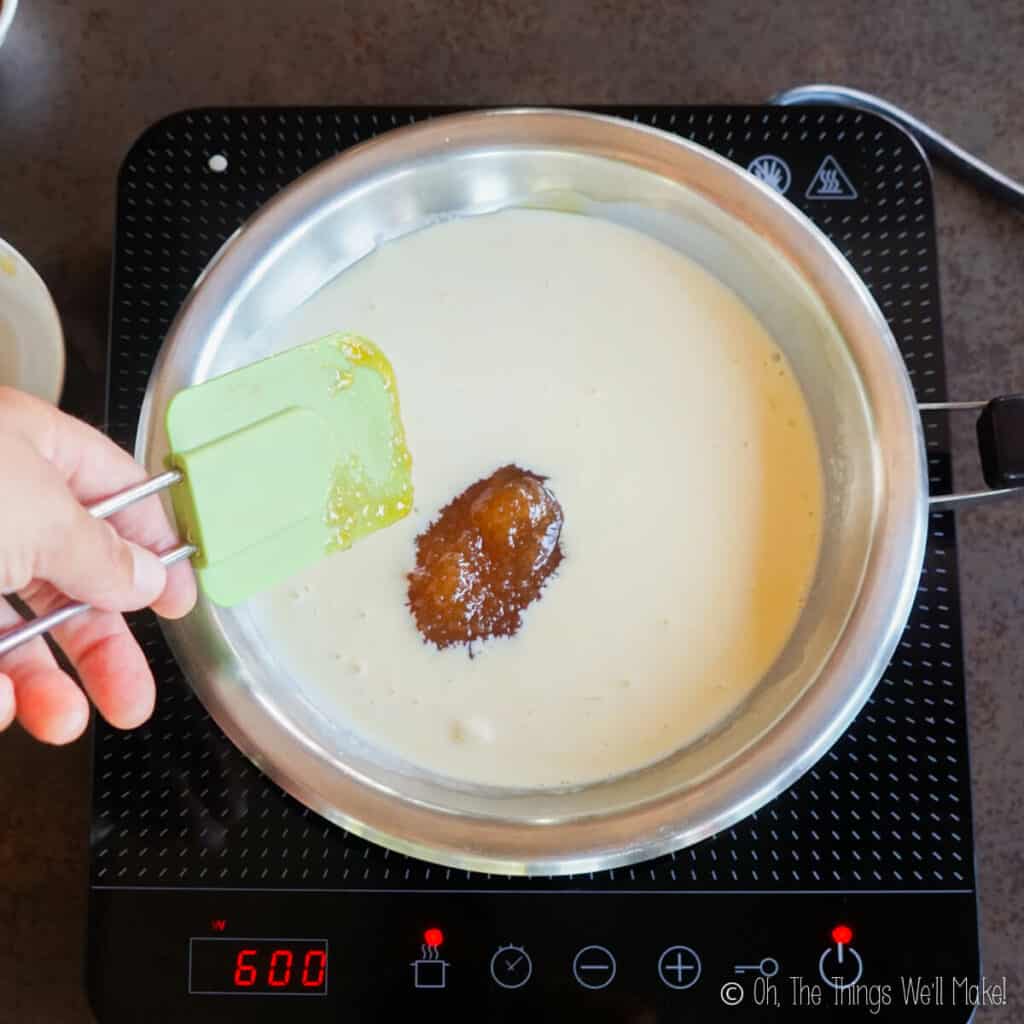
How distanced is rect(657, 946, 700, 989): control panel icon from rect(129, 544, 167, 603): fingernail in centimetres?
46

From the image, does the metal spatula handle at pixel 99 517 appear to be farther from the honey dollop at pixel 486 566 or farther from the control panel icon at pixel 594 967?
the control panel icon at pixel 594 967

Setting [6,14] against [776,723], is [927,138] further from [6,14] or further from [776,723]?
[6,14]

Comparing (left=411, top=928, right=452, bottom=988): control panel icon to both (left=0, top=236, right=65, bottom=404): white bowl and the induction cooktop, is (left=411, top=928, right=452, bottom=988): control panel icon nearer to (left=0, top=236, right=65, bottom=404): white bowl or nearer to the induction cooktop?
the induction cooktop

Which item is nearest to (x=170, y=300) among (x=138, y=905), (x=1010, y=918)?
(x=138, y=905)

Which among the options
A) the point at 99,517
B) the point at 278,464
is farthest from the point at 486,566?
the point at 99,517

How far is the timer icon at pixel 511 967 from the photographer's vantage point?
0.80 m

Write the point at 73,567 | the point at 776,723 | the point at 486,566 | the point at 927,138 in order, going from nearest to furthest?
1. the point at 73,567
2. the point at 776,723
3. the point at 486,566
4. the point at 927,138

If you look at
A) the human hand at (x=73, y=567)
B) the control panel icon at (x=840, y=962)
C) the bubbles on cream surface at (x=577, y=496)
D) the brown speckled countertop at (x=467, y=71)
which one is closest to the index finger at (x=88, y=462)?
the human hand at (x=73, y=567)

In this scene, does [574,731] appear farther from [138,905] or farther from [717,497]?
[138,905]

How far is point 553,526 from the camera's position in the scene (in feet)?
2.88

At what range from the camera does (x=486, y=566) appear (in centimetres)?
86

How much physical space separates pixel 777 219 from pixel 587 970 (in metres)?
0.59

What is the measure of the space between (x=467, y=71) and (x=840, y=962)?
2.76 ft

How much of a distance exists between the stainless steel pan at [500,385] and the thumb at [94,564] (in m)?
0.12
